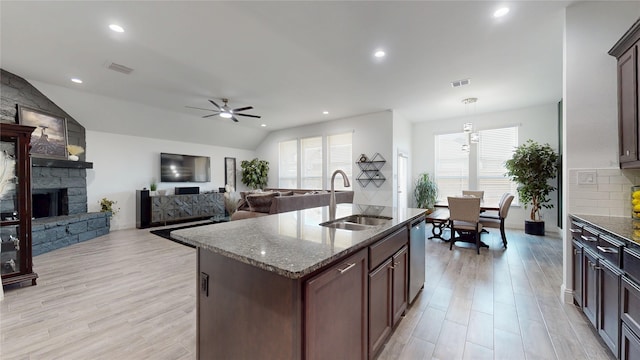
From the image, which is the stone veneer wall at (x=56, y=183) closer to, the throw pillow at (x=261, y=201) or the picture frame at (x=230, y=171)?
the throw pillow at (x=261, y=201)

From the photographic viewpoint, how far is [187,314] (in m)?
2.21

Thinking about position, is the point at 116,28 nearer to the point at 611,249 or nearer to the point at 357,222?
the point at 357,222

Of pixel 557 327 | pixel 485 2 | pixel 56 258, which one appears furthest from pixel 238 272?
pixel 56 258

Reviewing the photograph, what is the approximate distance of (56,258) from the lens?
3.70 meters

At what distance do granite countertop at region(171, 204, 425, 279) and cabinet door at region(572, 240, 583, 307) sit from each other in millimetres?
1683

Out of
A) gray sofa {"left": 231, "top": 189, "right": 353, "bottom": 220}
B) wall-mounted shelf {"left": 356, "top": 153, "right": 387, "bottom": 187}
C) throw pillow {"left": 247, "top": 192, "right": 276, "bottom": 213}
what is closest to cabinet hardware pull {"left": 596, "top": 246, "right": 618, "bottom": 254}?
gray sofa {"left": 231, "top": 189, "right": 353, "bottom": 220}

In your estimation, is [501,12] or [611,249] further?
[501,12]

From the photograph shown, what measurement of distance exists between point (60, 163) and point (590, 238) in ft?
25.5

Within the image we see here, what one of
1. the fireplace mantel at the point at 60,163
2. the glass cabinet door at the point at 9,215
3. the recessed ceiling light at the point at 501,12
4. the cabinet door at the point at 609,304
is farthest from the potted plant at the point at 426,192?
the fireplace mantel at the point at 60,163

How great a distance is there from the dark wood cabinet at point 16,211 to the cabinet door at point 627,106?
576 centimetres

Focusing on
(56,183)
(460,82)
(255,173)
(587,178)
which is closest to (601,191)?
(587,178)

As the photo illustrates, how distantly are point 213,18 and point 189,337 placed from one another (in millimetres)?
3064

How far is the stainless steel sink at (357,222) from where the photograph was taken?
1999 mm

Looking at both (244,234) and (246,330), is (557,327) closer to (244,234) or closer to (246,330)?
(246,330)
